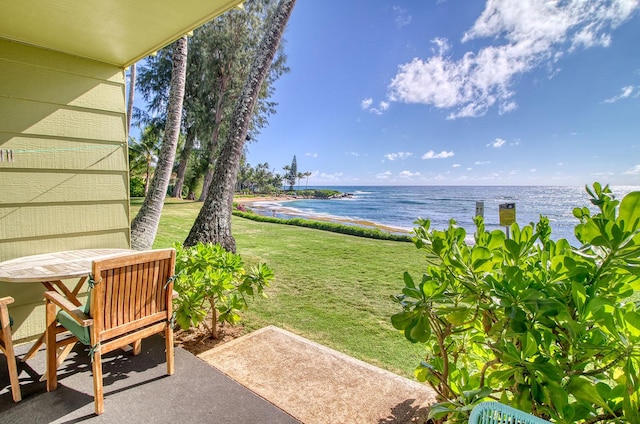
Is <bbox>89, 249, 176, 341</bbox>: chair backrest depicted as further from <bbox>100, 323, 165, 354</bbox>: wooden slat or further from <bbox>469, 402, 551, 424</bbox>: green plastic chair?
<bbox>469, 402, 551, 424</bbox>: green plastic chair

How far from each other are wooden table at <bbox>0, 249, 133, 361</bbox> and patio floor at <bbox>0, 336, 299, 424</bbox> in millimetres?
334

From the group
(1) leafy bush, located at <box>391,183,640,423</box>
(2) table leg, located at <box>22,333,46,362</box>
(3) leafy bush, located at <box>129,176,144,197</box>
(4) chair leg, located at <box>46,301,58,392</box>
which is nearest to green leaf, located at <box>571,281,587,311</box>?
Result: (1) leafy bush, located at <box>391,183,640,423</box>

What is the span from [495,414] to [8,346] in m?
2.53

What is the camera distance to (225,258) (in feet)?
9.24

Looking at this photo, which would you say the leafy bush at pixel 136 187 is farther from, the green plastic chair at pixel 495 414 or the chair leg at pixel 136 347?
the green plastic chair at pixel 495 414

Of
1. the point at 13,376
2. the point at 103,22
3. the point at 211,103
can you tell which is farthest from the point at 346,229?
the point at 13,376

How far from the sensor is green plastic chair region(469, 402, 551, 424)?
768 mm

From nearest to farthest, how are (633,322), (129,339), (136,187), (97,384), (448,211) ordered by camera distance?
(633,322)
(97,384)
(129,339)
(136,187)
(448,211)

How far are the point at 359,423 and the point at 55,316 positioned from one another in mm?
1975

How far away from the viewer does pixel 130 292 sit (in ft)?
5.91

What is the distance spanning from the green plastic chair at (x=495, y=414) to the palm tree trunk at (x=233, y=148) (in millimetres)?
4627

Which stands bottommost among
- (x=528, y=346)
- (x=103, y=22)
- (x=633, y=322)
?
(x=528, y=346)

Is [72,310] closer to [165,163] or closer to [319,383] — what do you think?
[319,383]

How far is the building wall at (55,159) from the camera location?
7.71 feet
